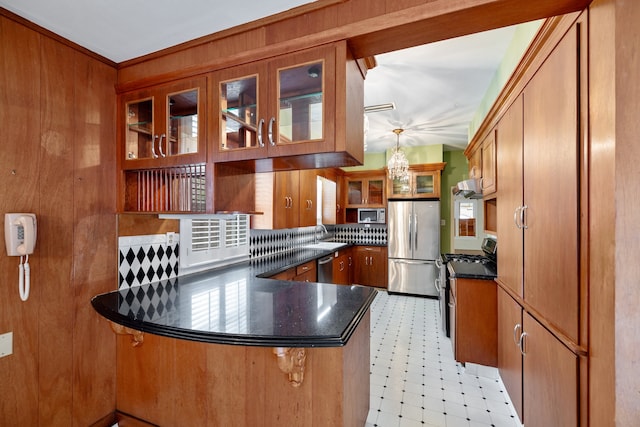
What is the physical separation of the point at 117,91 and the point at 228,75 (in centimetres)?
89

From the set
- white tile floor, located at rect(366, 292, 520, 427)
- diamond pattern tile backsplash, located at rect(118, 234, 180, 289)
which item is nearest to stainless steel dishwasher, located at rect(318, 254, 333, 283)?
white tile floor, located at rect(366, 292, 520, 427)

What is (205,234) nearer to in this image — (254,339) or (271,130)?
Answer: (271,130)

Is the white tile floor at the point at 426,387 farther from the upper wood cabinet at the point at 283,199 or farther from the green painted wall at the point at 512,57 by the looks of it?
the green painted wall at the point at 512,57

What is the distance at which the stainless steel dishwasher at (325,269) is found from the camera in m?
3.69

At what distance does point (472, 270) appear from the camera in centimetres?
261

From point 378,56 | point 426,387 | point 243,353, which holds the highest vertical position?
point 378,56

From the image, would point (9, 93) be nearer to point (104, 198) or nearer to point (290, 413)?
point (104, 198)

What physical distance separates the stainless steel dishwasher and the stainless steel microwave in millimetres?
1480

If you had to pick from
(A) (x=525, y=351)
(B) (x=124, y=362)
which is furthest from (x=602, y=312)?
(B) (x=124, y=362)

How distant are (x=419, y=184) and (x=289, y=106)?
402 centimetres

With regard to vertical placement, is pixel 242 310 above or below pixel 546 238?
below

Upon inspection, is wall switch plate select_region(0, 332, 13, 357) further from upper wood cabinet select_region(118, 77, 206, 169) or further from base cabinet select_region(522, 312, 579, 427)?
base cabinet select_region(522, 312, 579, 427)

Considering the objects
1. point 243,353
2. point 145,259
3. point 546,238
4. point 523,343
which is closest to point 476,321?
point 523,343

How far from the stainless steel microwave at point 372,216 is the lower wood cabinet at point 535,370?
3037 millimetres
